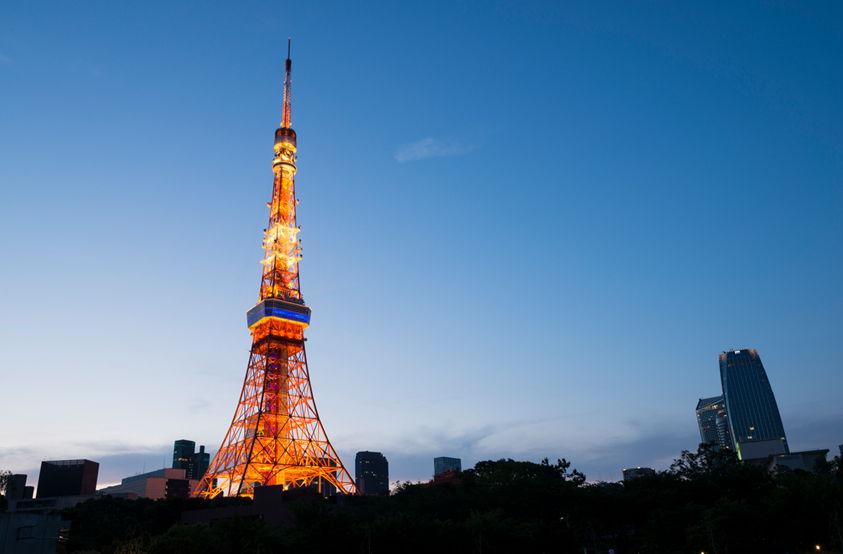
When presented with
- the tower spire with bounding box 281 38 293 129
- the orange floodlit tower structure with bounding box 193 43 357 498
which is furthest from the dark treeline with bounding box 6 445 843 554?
the tower spire with bounding box 281 38 293 129

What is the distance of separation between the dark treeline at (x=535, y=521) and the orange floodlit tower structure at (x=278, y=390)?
605 cm

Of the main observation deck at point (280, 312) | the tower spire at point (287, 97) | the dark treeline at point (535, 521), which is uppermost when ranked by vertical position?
the tower spire at point (287, 97)

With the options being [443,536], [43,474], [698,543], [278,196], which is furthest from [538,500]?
[43,474]

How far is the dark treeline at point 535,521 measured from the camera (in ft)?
111

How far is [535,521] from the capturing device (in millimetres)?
48031

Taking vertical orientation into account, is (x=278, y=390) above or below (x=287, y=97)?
below

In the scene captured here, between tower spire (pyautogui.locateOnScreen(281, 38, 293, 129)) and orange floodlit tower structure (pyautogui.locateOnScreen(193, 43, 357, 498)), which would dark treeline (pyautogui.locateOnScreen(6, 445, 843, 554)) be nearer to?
orange floodlit tower structure (pyautogui.locateOnScreen(193, 43, 357, 498))

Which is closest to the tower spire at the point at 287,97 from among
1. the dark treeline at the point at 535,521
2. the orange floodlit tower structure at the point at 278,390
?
the orange floodlit tower structure at the point at 278,390

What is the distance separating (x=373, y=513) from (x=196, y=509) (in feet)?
69.9

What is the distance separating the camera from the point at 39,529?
26234mm

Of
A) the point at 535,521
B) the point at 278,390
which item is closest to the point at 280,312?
the point at 278,390

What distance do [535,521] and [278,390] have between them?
Result: 36.5 meters

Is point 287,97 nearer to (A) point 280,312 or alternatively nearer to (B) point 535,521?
(A) point 280,312

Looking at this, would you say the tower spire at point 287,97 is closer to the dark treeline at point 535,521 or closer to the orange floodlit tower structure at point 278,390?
the orange floodlit tower structure at point 278,390
